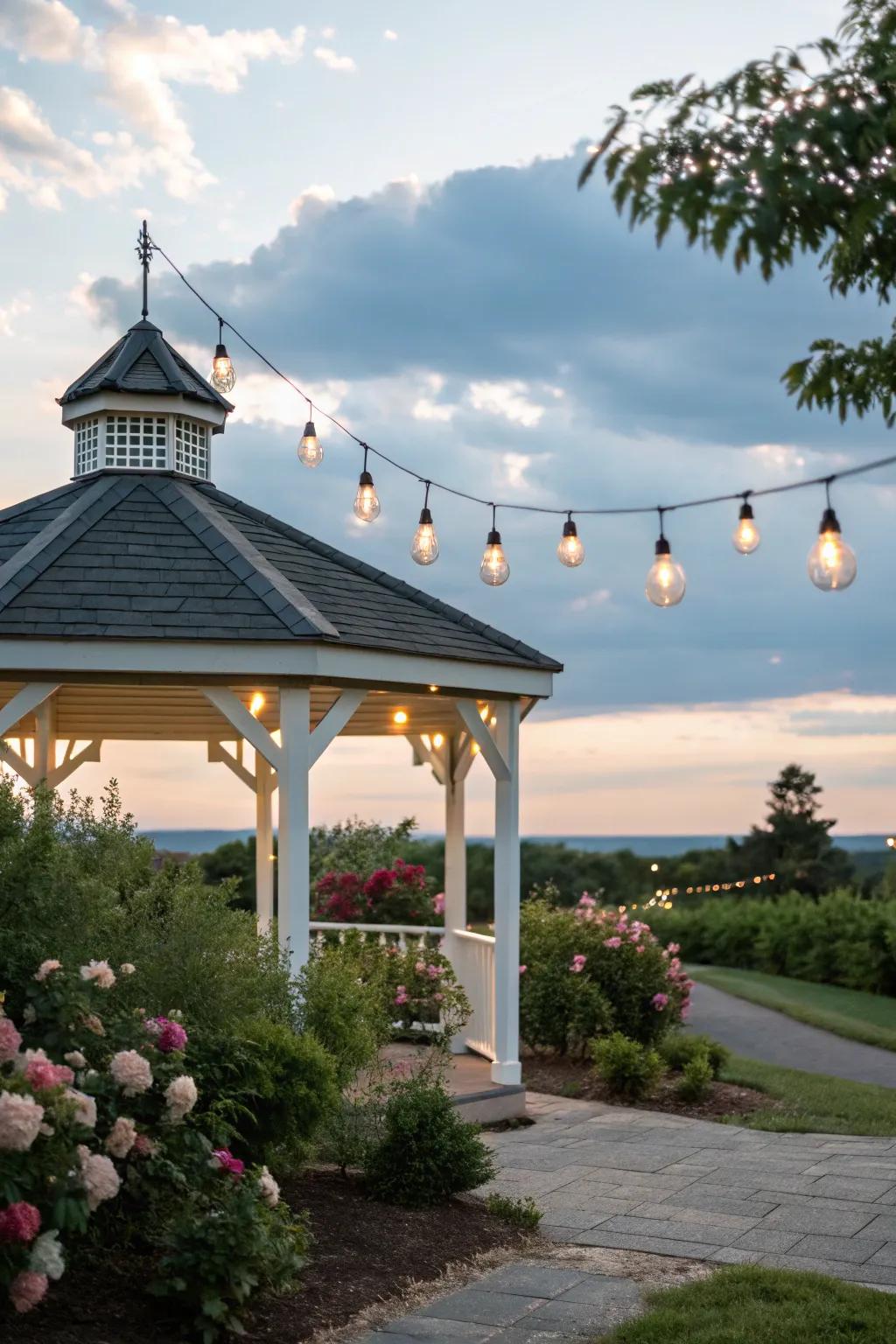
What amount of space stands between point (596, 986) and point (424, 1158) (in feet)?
16.4

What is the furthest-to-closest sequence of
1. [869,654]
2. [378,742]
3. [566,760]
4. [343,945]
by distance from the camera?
[378,742] < [566,760] < [869,654] < [343,945]

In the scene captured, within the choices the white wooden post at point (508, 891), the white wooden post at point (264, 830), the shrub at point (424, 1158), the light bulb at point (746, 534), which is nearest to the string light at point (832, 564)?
→ the light bulb at point (746, 534)

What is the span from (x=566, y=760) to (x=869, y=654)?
217 inches

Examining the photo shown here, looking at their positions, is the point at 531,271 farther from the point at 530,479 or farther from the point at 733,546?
the point at 530,479

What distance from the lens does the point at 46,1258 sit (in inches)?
160

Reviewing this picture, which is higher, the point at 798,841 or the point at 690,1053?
the point at 798,841

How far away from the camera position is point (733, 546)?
22.0 feet

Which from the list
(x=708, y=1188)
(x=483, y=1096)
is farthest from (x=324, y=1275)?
(x=483, y=1096)

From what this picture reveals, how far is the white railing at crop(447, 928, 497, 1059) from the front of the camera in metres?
10.7

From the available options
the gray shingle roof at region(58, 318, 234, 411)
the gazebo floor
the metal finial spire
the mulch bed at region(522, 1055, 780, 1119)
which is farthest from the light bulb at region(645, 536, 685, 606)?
the metal finial spire

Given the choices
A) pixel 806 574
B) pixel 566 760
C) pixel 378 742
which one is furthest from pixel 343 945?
pixel 378 742

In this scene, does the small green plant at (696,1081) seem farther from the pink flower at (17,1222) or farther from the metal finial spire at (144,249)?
the metal finial spire at (144,249)

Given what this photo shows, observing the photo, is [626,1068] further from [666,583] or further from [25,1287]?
[25,1287]

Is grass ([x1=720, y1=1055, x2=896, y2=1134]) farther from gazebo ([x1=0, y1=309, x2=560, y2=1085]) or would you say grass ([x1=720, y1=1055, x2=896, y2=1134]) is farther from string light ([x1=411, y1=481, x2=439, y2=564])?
string light ([x1=411, y1=481, x2=439, y2=564])
